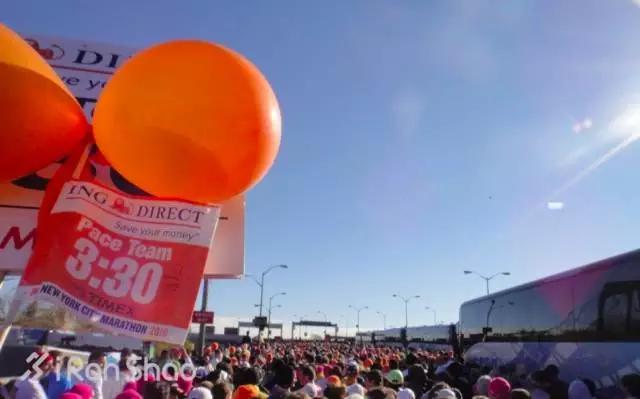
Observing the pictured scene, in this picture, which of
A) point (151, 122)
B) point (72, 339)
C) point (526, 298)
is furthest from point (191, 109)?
point (72, 339)

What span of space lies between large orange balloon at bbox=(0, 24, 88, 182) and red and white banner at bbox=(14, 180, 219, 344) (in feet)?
0.87

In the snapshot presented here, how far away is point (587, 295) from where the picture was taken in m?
12.2

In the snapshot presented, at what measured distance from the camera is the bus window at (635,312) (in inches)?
404

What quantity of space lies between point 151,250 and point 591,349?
431 inches

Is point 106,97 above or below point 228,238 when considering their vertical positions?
above

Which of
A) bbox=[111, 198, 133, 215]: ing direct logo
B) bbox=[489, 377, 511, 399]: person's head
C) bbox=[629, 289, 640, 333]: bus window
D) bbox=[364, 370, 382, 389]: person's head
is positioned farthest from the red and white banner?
bbox=[629, 289, 640, 333]: bus window

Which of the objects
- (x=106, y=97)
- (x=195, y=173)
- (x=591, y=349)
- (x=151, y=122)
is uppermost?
(x=106, y=97)

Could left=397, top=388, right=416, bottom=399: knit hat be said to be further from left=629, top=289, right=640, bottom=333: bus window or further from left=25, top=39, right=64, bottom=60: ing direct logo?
left=629, top=289, right=640, bottom=333: bus window

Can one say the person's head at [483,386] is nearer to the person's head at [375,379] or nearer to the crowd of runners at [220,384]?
the crowd of runners at [220,384]

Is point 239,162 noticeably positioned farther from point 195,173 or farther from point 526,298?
point 526,298

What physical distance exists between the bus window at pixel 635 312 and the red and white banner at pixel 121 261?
A: 927 centimetres

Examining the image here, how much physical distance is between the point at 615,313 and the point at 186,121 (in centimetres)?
1038

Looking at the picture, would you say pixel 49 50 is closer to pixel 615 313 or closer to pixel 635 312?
pixel 635 312

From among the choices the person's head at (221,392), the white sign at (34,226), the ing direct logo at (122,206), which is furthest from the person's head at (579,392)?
the ing direct logo at (122,206)
